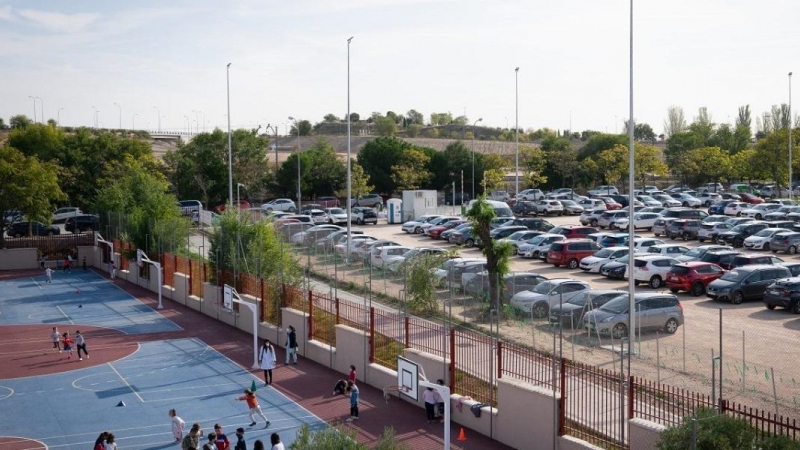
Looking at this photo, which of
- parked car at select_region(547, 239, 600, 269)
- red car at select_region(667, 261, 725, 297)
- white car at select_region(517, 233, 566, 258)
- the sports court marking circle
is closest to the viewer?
the sports court marking circle

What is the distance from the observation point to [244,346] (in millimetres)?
35594

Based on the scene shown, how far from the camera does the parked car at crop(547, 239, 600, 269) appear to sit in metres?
47.6

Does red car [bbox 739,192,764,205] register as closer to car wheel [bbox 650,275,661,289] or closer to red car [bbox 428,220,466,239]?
red car [bbox 428,220,466,239]

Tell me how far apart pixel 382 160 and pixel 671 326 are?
67.6 meters

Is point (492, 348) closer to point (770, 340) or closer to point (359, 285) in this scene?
point (770, 340)

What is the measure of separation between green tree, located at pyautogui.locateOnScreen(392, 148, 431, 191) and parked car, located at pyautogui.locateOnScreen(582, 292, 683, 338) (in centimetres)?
6136

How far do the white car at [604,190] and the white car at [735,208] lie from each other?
20.5 meters

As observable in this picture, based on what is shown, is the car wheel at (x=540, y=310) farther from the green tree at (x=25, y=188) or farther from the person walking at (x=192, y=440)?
the green tree at (x=25, y=188)

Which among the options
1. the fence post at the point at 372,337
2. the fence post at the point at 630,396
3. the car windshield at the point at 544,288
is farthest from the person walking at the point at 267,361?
the fence post at the point at 630,396

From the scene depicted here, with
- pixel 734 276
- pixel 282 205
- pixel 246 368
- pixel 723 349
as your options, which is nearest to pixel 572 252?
pixel 734 276

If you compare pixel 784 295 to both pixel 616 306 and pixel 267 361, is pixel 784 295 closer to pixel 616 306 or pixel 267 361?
pixel 616 306

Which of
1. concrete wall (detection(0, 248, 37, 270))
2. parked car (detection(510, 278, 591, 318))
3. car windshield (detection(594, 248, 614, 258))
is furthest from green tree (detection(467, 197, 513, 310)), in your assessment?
concrete wall (detection(0, 248, 37, 270))

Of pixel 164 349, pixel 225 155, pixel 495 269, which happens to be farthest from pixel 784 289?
pixel 225 155

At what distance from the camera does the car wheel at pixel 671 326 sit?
1106 inches
